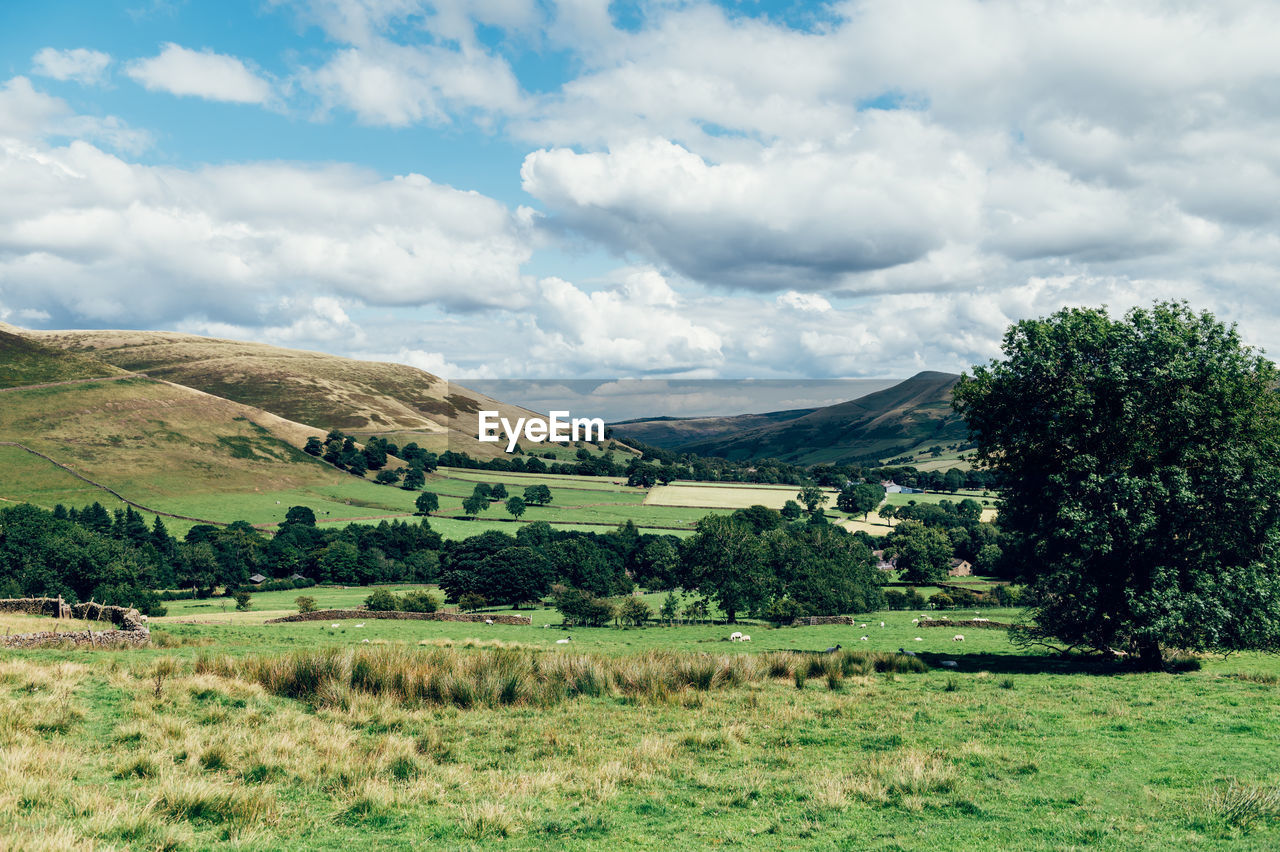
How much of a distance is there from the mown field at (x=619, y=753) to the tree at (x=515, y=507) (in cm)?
11616

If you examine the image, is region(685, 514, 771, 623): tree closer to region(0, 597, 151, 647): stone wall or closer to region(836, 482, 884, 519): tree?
region(0, 597, 151, 647): stone wall

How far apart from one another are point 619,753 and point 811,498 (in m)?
150

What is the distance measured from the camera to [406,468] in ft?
584

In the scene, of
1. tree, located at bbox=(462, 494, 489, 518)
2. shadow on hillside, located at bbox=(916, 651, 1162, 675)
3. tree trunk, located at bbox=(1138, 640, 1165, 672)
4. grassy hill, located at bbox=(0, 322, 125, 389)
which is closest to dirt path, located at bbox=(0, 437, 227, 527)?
tree, located at bbox=(462, 494, 489, 518)

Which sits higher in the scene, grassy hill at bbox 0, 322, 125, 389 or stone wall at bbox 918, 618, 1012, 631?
grassy hill at bbox 0, 322, 125, 389

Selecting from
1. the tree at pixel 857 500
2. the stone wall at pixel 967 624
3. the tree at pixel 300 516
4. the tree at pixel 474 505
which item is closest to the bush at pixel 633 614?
the stone wall at pixel 967 624

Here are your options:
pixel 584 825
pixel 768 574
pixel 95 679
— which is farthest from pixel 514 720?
pixel 768 574

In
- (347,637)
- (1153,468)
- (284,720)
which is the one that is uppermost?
(1153,468)

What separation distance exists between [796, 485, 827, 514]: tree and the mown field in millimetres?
133254

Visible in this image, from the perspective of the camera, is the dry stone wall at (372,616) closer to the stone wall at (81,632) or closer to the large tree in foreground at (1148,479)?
the stone wall at (81,632)

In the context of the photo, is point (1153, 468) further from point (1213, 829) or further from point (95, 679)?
point (95, 679)

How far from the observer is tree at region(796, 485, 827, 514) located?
521ft

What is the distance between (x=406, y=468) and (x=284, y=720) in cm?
16705

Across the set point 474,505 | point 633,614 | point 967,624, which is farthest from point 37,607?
point 474,505
